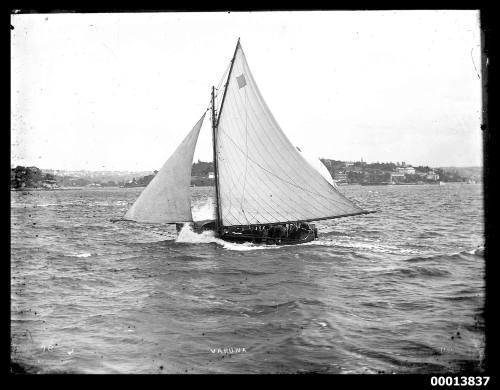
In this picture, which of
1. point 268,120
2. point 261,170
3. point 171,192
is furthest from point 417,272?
point 171,192

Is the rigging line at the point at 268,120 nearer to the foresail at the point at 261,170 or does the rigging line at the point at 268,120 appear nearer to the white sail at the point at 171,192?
the foresail at the point at 261,170

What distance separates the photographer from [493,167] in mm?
5602

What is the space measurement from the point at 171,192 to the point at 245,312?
11881 millimetres

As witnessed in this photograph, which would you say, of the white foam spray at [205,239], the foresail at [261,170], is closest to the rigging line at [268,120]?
the foresail at [261,170]

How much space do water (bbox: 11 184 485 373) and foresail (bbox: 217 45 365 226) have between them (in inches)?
115

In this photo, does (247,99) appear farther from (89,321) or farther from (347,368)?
(347,368)

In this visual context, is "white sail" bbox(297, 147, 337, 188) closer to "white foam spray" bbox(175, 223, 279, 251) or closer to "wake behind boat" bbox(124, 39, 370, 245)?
"wake behind boat" bbox(124, 39, 370, 245)

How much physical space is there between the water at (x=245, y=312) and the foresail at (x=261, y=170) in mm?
2921

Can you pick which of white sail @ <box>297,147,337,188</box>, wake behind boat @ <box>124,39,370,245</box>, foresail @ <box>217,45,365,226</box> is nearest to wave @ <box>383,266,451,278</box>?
wake behind boat @ <box>124,39,370,245</box>

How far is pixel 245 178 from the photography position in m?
21.3

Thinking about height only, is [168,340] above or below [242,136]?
below

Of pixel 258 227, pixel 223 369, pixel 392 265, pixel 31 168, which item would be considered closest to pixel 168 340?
pixel 223 369

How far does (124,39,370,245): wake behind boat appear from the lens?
2011 cm
